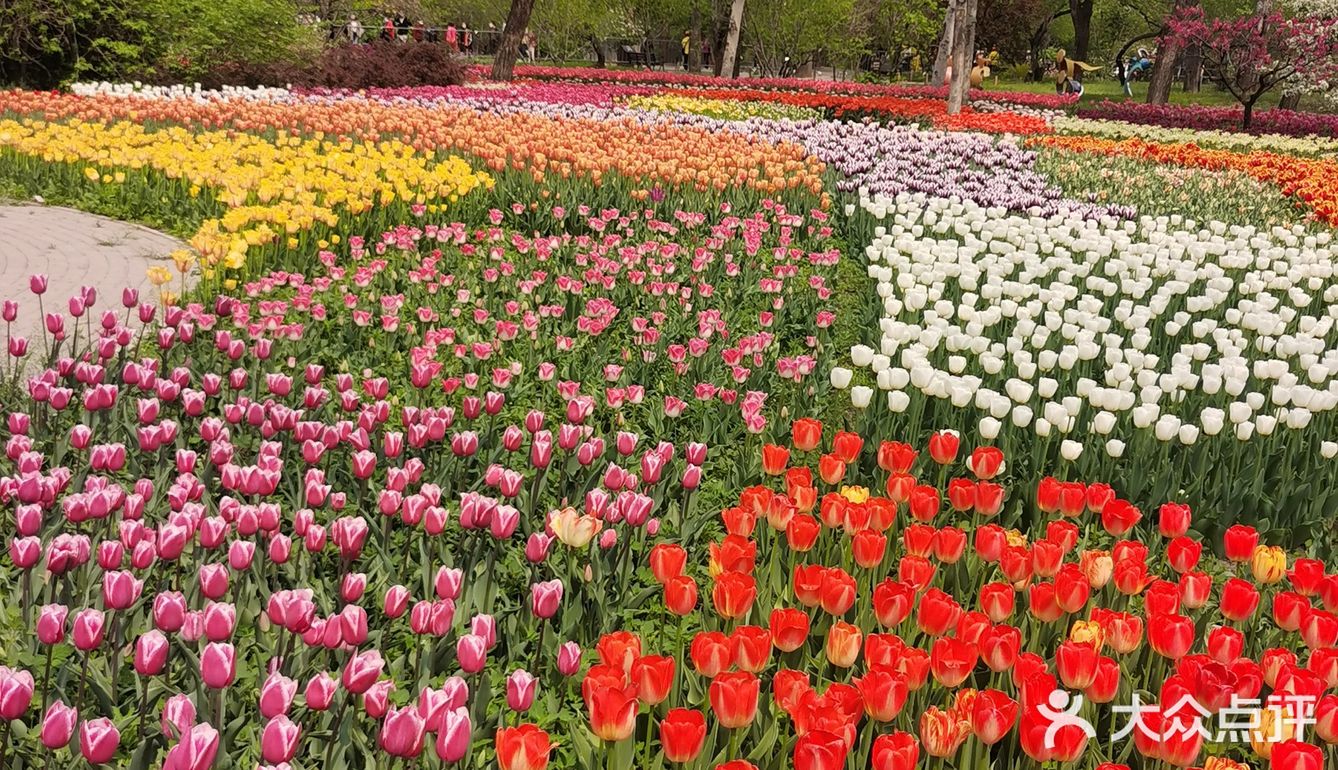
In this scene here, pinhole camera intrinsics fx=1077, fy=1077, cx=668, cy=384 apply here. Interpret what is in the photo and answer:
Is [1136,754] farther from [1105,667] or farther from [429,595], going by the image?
[429,595]

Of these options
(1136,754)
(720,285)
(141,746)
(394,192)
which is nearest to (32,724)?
(141,746)

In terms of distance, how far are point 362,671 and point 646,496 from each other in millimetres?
1352

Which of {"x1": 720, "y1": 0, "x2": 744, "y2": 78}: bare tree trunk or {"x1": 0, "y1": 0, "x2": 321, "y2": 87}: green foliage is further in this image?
{"x1": 720, "y1": 0, "x2": 744, "y2": 78}: bare tree trunk

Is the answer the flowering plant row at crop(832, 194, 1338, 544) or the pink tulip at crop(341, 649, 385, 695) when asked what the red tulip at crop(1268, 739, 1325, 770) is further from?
the flowering plant row at crop(832, 194, 1338, 544)

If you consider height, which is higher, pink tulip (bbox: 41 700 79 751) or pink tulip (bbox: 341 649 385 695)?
pink tulip (bbox: 341 649 385 695)

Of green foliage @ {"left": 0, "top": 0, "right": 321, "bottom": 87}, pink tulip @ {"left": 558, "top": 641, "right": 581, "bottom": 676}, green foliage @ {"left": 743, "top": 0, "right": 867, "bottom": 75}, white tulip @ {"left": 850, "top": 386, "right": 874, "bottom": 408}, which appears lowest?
pink tulip @ {"left": 558, "top": 641, "right": 581, "bottom": 676}

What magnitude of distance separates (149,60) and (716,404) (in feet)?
52.9

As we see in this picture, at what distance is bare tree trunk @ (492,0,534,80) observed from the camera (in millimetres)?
22438

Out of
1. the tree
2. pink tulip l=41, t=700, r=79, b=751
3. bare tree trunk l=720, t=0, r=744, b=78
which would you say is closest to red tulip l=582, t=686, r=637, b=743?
pink tulip l=41, t=700, r=79, b=751

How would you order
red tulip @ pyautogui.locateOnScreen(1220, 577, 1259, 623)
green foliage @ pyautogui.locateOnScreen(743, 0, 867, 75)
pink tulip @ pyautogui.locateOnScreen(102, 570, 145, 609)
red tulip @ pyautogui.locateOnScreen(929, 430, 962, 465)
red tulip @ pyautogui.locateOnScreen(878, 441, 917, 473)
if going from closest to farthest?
1. pink tulip @ pyautogui.locateOnScreen(102, 570, 145, 609)
2. red tulip @ pyautogui.locateOnScreen(1220, 577, 1259, 623)
3. red tulip @ pyautogui.locateOnScreen(878, 441, 917, 473)
4. red tulip @ pyautogui.locateOnScreen(929, 430, 962, 465)
5. green foliage @ pyautogui.locateOnScreen(743, 0, 867, 75)

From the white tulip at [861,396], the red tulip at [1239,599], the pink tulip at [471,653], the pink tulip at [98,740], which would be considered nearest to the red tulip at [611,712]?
the pink tulip at [471,653]

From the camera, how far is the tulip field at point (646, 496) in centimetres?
219

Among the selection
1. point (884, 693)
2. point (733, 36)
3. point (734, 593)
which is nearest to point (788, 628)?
point (734, 593)

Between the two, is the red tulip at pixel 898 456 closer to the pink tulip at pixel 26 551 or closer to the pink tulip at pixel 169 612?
the pink tulip at pixel 169 612
